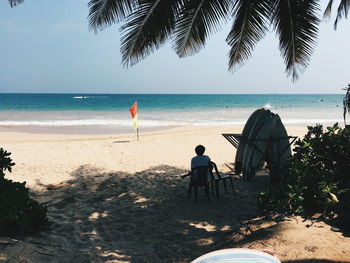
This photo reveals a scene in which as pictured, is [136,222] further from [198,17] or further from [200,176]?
[198,17]

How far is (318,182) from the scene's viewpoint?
187 inches

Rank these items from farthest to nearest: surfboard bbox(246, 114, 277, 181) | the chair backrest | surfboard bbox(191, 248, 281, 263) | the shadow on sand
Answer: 1. surfboard bbox(246, 114, 277, 181)
2. the chair backrest
3. the shadow on sand
4. surfboard bbox(191, 248, 281, 263)

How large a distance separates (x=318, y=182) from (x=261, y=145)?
2.43m

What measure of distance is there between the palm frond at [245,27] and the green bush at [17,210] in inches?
187

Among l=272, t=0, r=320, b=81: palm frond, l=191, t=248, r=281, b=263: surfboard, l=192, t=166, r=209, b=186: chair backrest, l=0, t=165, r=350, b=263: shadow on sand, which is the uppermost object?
l=272, t=0, r=320, b=81: palm frond

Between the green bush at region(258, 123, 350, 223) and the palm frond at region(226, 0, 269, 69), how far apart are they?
94.7 inches

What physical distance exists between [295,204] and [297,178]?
1.44 ft

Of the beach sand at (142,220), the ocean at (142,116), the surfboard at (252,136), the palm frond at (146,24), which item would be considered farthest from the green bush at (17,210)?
Result: the ocean at (142,116)

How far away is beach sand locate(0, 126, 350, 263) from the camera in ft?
12.9

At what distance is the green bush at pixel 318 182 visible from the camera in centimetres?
470

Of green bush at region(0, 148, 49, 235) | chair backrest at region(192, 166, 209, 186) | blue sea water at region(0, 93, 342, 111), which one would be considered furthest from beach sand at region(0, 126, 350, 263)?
blue sea water at region(0, 93, 342, 111)

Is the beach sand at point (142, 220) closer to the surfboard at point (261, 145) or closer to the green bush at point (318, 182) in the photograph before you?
the green bush at point (318, 182)

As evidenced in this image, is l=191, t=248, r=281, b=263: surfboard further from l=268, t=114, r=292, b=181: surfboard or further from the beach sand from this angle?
l=268, t=114, r=292, b=181: surfboard

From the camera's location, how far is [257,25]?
5957mm
